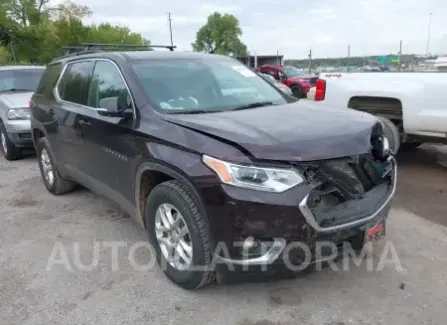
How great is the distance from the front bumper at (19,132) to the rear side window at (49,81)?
1.90 m

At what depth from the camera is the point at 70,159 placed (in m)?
4.60

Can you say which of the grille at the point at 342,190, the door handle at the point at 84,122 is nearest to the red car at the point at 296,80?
the door handle at the point at 84,122

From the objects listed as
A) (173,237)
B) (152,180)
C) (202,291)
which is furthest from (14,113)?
(202,291)

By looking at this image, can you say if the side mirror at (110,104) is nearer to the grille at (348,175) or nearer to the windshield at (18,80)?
the grille at (348,175)

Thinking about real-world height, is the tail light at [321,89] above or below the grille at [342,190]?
above

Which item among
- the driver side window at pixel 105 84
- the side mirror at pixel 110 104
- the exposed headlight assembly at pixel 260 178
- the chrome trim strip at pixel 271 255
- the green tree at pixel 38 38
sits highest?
the green tree at pixel 38 38

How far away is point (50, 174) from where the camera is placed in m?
5.48

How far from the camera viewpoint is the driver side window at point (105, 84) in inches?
145

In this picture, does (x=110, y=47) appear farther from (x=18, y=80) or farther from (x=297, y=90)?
(x=297, y=90)

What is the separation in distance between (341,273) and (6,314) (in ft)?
7.98

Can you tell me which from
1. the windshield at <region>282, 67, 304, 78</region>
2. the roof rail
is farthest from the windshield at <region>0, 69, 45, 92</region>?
the windshield at <region>282, 67, 304, 78</region>

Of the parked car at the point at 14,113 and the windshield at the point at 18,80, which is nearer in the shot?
the parked car at the point at 14,113

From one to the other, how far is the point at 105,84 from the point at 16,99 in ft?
14.3

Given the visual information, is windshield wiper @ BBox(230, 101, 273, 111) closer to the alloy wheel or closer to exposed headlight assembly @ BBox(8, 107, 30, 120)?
the alloy wheel
